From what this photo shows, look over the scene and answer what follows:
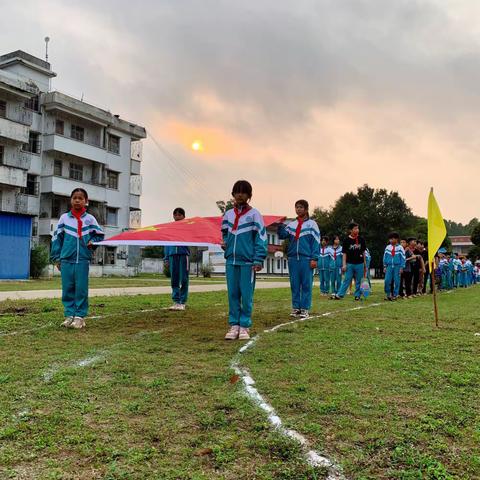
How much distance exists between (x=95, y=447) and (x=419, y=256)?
16.5 metres

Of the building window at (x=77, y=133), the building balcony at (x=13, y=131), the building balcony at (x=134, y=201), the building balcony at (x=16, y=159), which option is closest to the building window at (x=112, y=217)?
the building balcony at (x=134, y=201)

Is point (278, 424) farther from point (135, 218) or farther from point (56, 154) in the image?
point (135, 218)

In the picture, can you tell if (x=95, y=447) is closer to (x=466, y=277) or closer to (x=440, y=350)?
(x=440, y=350)

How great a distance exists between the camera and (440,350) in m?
6.43

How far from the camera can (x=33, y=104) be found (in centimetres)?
4134

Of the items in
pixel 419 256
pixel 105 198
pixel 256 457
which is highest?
pixel 105 198

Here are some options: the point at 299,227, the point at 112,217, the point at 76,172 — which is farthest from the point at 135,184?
the point at 299,227

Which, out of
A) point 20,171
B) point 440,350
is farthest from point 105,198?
point 440,350

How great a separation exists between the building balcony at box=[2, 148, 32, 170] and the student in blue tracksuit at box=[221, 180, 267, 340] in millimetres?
35686

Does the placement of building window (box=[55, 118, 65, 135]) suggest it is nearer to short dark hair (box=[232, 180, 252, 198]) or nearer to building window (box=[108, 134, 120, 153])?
building window (box=[108, 134, 120, 153])

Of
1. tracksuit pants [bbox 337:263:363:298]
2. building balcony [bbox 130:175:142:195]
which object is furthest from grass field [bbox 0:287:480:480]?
building balcony [bbox 130:175:142:195]

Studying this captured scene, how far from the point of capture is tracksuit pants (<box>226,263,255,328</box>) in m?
7.45

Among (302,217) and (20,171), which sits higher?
(20,171)

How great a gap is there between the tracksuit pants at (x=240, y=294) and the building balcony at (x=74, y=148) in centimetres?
3788
